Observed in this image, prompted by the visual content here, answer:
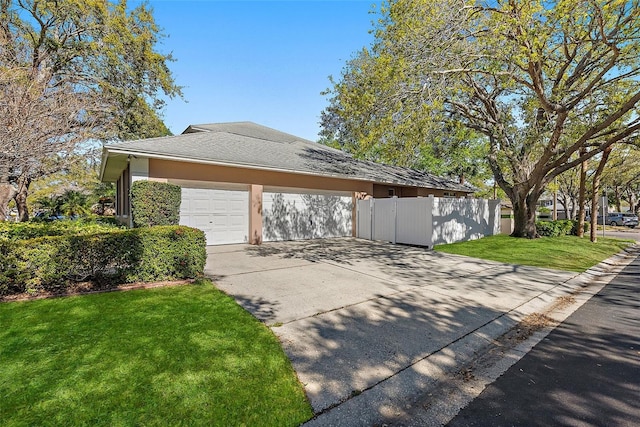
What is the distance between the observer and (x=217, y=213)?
10.9m

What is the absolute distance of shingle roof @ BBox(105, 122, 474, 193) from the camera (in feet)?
31.2

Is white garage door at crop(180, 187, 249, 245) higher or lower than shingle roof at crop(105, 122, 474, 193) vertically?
lower

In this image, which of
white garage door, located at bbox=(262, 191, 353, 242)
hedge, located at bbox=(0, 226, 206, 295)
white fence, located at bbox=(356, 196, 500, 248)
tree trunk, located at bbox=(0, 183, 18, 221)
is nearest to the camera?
hedge, located at bbox=(0, 226, 206, 295)

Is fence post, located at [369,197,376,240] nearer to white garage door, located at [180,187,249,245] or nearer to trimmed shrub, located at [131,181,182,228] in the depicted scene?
white garage door, located at [180,187,249,245]

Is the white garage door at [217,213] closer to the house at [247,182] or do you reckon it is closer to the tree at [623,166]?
the house at [247,182]

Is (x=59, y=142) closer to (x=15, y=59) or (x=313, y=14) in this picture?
(x=15, y=59)

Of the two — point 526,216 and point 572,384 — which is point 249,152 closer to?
point 572,384

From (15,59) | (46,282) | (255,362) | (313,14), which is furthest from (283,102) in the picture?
(255,362)

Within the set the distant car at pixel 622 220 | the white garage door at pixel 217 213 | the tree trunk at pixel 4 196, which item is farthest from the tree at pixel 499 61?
the distant car at pixel 622 220

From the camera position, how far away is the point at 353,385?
2.74 m

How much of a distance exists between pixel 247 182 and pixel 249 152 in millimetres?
1478

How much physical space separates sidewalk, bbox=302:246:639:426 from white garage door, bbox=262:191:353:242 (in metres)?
7.65

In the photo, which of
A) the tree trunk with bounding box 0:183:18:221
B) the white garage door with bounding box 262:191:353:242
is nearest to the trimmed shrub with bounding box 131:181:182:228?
the white garage door with bounding box 262:191:353:242

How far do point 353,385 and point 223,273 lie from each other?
4.86 meters
